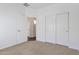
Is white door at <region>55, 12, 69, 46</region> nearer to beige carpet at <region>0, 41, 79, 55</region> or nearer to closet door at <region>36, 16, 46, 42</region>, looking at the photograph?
closet door at <region>36, 16, 46, 42</region>

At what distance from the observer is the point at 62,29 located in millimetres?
3441

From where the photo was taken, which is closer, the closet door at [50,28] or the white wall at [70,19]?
the white wall at [70,19]

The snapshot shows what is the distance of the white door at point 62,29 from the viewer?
3.28m

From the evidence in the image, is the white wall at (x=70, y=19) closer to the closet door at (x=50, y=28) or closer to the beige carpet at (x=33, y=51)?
the closet door at (x=50, y=28)

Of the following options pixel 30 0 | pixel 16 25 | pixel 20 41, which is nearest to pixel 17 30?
pixel 16 25

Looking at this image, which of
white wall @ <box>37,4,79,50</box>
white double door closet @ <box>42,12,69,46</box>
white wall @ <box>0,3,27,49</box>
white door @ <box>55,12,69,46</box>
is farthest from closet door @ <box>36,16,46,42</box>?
white wall @ <box>0,3,27,49</box>

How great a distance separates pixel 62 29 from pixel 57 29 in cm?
25

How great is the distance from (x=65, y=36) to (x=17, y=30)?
5.51 feet

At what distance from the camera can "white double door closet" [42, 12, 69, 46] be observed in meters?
3.28

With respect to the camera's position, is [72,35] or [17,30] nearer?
[17,30]

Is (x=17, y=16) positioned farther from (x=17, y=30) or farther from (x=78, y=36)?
(x=78, y=36)

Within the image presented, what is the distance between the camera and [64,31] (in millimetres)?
3357

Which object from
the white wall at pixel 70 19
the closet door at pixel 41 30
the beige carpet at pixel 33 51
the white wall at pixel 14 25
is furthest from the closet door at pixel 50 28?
the white wall at pixel 14 25

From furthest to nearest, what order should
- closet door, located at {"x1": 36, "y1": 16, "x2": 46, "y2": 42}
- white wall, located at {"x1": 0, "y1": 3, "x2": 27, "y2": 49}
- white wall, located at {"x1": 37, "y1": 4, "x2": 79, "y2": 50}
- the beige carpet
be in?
closet door, located at {"x1": 36, "y1": 16, "x2": 46, "y2": 42} < white wall, located at {"x1": 37, "y1": 4, "x2": 79, "y2": 50} < white wall, located at {"x1": 0, "y1": 3, "x2": 27, "y2": 49} < the beige carpet
